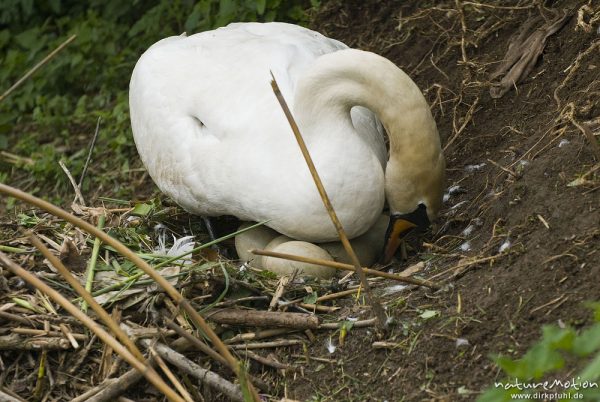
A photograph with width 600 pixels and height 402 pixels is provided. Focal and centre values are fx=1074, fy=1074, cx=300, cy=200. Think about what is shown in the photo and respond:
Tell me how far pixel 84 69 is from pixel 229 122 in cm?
432

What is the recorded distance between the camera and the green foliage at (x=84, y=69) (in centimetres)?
873

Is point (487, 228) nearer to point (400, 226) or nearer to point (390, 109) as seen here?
point (400, 226)

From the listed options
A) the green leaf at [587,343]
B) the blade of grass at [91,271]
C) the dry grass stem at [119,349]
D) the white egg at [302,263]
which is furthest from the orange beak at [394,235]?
the green leaf at [587,343]

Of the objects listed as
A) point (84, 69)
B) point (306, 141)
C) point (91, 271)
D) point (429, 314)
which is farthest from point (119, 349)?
point (84, 69)

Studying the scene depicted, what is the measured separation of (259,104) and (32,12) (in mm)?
5590

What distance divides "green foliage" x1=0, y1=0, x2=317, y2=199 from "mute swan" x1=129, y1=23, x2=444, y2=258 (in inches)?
91.5

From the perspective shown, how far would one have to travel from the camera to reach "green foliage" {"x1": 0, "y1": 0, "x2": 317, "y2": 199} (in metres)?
8.73

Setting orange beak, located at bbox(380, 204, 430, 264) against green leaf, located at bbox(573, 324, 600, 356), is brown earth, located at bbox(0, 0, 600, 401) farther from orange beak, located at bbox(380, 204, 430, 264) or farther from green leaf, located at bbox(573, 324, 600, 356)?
green leaf, located at bbox(573, 324, 600, 356)

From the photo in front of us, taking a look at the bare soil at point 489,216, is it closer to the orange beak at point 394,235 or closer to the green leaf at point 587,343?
the orange beak at point 394,235

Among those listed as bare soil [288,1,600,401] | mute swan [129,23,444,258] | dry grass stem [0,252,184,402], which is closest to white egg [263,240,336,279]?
mute swan [129,23,444,258]

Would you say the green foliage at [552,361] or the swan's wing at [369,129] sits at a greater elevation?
the green foliage at [552,361]

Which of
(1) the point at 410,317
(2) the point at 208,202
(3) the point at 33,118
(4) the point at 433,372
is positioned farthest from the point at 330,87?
(3) the point at 33,118

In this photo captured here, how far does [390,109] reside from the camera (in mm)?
5555

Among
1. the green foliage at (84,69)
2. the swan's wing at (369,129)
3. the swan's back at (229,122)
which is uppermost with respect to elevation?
the swan's back at (229,122)
